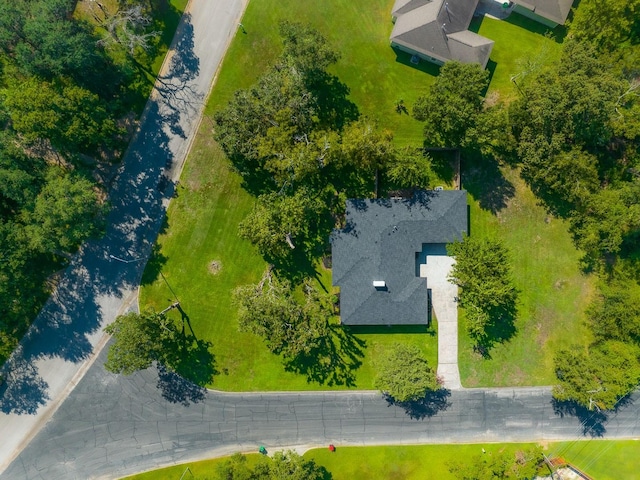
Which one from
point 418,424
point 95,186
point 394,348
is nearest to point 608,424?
point 418,424

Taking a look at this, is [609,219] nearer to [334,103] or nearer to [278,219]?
[334,103]

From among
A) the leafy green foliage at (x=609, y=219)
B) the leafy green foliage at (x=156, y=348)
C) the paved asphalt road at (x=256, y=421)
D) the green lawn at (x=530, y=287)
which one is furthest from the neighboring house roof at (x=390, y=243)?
the leafy green foliage at (x=156, y=348)

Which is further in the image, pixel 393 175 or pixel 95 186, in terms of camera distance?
pixel 95 186

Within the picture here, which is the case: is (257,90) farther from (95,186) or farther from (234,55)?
(95,186)

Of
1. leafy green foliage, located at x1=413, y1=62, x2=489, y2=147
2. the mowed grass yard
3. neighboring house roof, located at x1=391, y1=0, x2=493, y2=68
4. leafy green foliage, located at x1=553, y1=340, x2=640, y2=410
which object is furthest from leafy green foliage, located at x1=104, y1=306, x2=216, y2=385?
neighboring house roof, located at x1=391, y1=0, x2=493, y2=68

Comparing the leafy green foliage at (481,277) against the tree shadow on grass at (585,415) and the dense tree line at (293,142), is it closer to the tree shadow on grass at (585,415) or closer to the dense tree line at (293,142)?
the dense tree line at (293,142)
